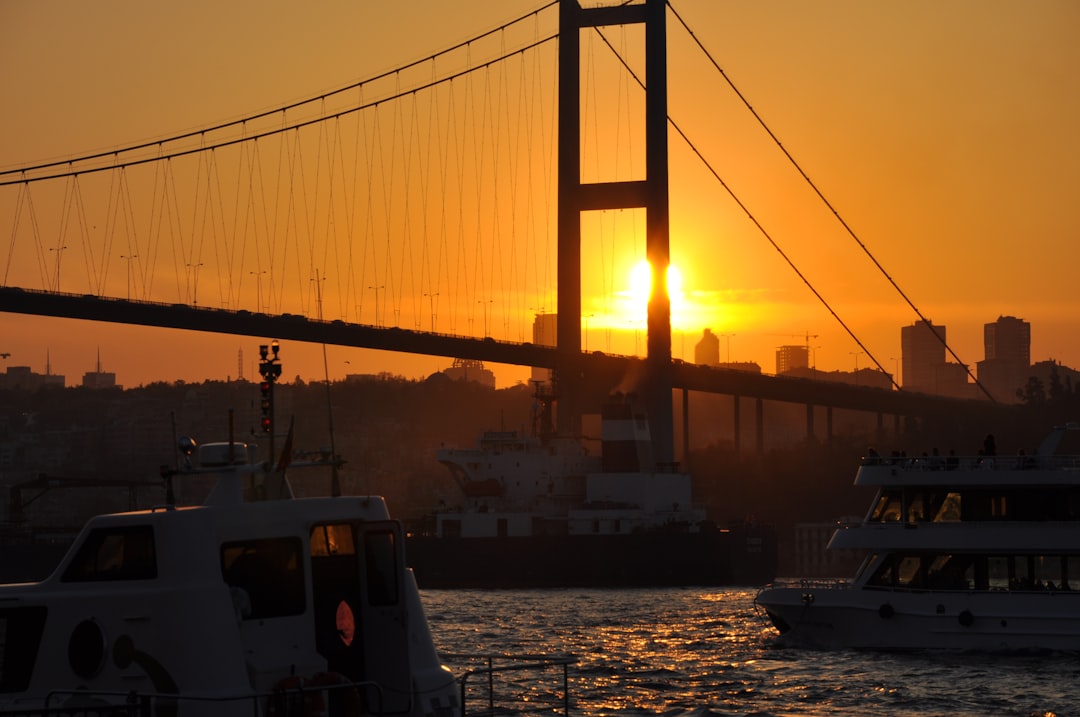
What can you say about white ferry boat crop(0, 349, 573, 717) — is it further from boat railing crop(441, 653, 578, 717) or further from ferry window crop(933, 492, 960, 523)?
ferry window crop(933, 492, 960, 523)

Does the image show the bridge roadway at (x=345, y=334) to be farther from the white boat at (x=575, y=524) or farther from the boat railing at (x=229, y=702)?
the boat railing at (x=229, y=702)

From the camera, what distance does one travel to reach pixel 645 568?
2884 inches

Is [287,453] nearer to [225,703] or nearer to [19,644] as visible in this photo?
[225,703]

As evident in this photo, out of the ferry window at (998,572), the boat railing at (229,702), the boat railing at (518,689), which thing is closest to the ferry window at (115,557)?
the boat railing at (229,702)

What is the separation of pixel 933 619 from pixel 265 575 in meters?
23.3

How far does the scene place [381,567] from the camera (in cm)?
1105

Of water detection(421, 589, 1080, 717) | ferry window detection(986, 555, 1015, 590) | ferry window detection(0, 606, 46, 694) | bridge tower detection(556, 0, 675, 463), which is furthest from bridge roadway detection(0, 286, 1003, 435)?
ferry window detection(0, 606, 46, 694)

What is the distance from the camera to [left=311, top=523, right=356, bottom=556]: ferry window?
10.9 meters

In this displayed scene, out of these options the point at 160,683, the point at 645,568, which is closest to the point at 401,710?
the point at 160,683

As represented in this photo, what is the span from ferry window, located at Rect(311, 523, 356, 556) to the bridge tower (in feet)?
209

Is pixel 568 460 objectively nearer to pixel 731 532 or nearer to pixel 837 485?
pixel 731 532

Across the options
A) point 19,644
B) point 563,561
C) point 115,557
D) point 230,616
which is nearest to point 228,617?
point 230,616

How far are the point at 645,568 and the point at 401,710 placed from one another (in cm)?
6272

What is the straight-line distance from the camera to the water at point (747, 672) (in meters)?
25.2
